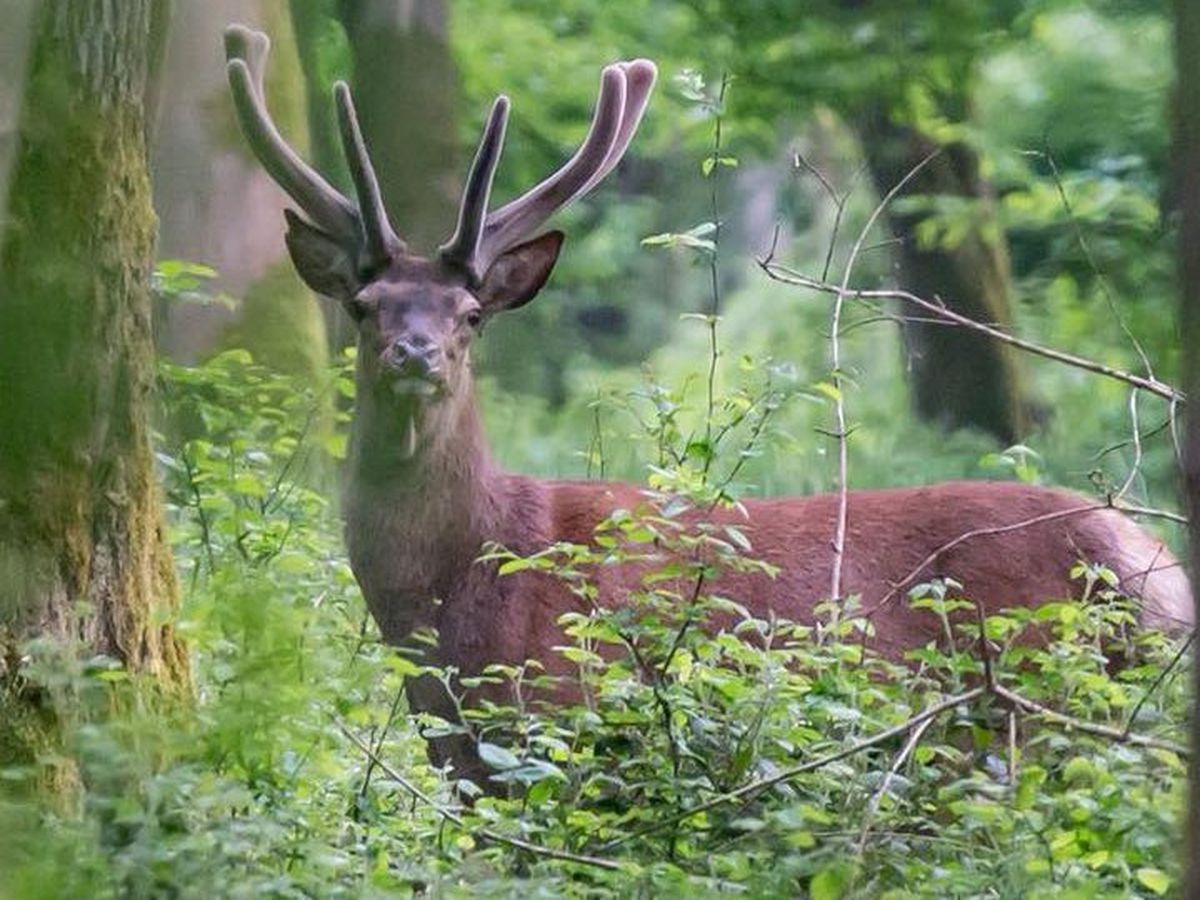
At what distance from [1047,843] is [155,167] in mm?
7720

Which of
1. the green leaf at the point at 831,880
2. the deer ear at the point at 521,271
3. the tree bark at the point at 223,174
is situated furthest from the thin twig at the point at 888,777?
the tree bark at the point at 223,174

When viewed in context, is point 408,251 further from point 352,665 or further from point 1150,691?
point 1150,691

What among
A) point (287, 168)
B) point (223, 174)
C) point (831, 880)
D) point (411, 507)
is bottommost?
point (831, 880)

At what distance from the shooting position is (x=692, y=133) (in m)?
16.0

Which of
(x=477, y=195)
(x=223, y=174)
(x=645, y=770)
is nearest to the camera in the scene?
(x=645, y=770)

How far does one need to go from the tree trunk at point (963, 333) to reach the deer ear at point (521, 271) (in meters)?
5.92

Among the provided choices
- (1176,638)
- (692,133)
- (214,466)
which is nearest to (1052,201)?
(1176,638)

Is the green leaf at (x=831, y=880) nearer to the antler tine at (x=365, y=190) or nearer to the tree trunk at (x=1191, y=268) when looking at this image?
the tree trunk at (x=1191, y=268)

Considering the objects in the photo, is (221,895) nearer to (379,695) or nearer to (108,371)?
(108,371)

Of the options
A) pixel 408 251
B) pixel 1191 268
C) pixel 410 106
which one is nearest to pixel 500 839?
pixel 1191 268

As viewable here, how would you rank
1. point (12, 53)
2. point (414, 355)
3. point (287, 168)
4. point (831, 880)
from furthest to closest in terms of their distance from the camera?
point (287, 168)
point (12, 53)
point (414, 355)
point (831, 880)

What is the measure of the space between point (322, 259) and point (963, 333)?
6.62 metres

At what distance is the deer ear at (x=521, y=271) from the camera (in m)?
8.52

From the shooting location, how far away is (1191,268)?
11.7 ft
